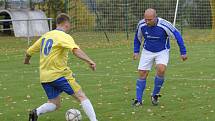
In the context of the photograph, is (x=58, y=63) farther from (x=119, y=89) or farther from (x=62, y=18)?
(x=119, y=89)

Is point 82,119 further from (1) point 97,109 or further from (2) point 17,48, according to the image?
(2) point 17,48

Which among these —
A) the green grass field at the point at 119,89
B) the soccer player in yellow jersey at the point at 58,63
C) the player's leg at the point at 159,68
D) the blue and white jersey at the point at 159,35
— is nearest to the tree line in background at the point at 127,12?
the green grass field at the point at 119,89

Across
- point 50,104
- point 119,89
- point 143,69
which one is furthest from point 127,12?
point 50,104

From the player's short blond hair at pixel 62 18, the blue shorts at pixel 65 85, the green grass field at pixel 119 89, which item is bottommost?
the green grass field at pixel 119 89

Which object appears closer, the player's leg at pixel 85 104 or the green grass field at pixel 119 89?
the player's leg at pixel 85 104

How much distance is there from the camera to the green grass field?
9.77 metres

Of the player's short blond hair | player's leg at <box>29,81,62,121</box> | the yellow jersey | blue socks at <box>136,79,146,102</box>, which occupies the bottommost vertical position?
blue socks at <box>136,79,146,102</box>

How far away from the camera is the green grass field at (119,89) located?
32.0 feet

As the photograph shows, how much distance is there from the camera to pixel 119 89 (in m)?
12.8

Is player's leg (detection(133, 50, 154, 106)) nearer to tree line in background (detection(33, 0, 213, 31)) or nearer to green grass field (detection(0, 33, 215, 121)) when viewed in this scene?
green grass field (detection(0, 33, 215, 121))

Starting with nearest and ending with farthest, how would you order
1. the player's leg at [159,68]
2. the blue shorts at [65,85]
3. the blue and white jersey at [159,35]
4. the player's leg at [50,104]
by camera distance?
the blue shorts at [65,85]
the player's leg at [50,104]
the blue and white jersey at [159,35]
the player's leg at [159,68]

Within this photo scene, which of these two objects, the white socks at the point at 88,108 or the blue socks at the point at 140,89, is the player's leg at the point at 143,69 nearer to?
the blue socks at the point at 140,89

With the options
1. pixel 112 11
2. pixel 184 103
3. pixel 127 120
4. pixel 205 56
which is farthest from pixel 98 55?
pixel 127 120

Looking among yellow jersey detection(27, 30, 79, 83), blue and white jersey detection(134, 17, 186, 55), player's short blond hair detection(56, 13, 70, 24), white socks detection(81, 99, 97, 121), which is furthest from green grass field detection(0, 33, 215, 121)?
player's short blond hair detection(56, 13, 70, 24)
